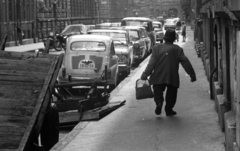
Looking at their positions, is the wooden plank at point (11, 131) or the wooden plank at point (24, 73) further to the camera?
the wooden plank at point (24, 73)

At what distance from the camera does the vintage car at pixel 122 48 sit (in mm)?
20594

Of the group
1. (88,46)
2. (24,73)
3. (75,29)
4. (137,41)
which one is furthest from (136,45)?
(24,73)

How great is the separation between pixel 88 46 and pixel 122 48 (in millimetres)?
4723

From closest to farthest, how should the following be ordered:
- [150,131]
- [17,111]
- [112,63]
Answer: [17,111]
[150,131]
[112,63]

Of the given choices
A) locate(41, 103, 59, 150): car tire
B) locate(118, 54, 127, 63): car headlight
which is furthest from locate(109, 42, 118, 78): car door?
locate(41, 103, 59, 150): car tire

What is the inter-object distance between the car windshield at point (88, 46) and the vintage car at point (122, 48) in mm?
3439

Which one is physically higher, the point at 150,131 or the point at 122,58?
the point at 122,58

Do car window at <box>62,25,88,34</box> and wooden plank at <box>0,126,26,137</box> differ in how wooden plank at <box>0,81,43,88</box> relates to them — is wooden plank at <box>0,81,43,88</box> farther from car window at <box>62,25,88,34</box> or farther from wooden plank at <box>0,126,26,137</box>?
car window at <box>62,25,88,34</box>

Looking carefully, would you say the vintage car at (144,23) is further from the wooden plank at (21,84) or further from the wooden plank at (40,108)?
the wooden plank at (21,84)

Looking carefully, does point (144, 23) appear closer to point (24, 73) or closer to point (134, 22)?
point (134, 22)

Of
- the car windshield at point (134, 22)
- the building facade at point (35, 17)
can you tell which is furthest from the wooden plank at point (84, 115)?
the building facade at point (35, 17)

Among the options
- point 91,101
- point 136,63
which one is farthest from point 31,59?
point 136,63

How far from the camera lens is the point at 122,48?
2142 cm

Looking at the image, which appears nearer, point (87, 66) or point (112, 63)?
point (87, 66)
